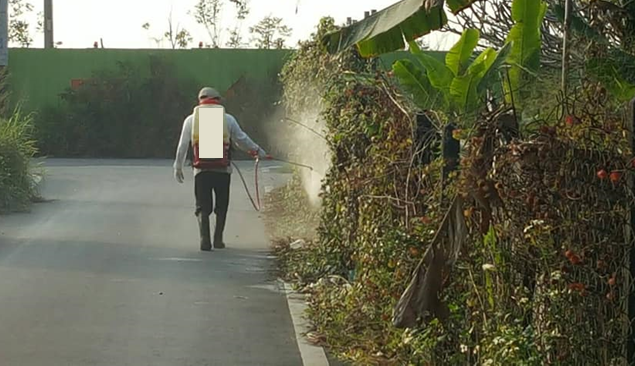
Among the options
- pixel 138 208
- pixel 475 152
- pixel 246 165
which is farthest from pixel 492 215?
pixel 246 165

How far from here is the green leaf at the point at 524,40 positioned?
710 cm

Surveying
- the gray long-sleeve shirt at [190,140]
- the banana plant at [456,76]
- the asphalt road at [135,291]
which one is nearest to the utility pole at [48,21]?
the asphalt road at [135,291]

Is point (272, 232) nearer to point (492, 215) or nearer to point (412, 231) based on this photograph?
point (412, 231)

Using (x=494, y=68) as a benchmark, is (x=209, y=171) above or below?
below

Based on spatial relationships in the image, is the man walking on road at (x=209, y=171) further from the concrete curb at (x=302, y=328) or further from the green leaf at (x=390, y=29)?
the green leaf at (x=390, y=29)

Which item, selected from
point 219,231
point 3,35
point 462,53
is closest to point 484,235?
point 462,53

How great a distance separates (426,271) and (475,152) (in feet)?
3.05

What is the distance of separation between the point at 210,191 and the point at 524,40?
24.1 ft

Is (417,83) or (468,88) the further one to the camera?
(417,83)

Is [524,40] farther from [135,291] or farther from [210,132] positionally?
[210,132]

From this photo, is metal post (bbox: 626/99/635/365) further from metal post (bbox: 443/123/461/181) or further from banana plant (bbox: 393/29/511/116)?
metal post (bbox: 443/123/461/181)

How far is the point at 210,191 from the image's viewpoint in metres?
14.1

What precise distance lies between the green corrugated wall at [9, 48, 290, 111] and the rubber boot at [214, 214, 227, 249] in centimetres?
1844

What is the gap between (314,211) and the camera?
14.8m
